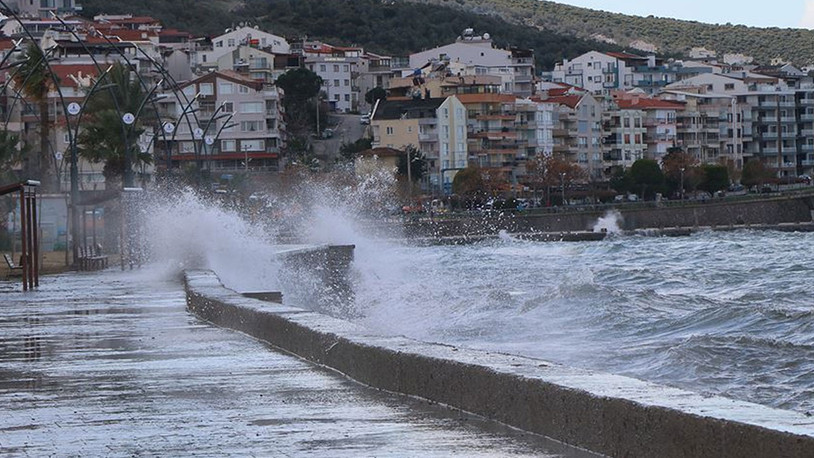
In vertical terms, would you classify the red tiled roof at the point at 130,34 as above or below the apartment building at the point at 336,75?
above

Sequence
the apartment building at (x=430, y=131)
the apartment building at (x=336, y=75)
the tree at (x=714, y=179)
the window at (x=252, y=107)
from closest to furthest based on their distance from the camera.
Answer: the window at (x=252, y=107) → the apartment building at (x=430, y=131) → the tree at (x=714, y=179) → the apartment building at (x=336, y=75)

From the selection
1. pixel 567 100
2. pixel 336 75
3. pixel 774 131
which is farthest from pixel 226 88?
pixel 774 131

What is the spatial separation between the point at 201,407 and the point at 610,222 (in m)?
112

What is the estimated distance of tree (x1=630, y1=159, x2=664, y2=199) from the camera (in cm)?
14200

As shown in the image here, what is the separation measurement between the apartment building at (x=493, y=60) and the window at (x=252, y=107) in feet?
149

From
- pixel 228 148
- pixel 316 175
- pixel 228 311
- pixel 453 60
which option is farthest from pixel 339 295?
pixel 453 60

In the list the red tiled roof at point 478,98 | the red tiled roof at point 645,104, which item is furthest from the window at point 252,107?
the red tiled roof at point 645,104

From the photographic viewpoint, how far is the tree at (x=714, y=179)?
148125mm

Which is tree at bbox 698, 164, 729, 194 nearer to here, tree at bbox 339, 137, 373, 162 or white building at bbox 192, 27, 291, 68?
tree at bbox 339, 137, 373, 162

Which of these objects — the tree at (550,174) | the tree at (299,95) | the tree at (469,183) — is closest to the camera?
the tree at (469,183)

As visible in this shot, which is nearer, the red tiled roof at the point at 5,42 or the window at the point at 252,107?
the window at the point at 252,107

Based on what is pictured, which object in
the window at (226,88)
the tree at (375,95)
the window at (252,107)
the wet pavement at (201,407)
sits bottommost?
the wet pavement at (201,407)

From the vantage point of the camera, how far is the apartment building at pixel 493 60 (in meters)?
184

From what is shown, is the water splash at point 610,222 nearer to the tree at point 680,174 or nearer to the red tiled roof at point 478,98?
the tree at point 680,174
